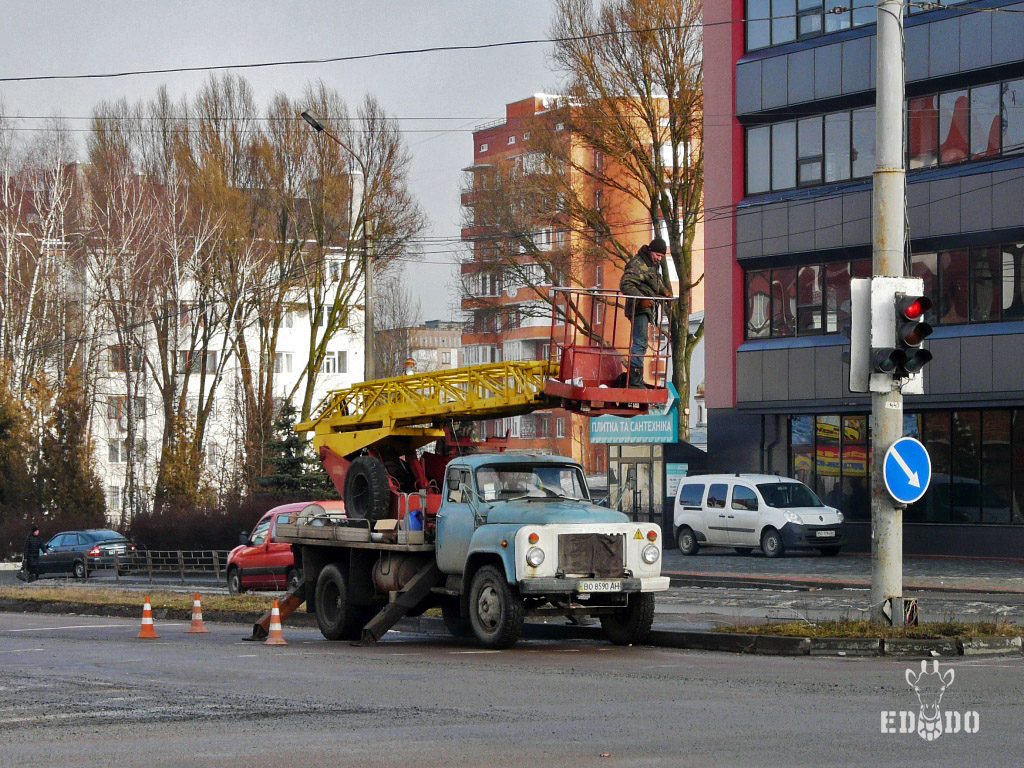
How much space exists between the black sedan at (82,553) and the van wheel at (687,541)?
16.3 metres

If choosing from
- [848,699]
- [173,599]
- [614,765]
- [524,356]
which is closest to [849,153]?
[173,599]

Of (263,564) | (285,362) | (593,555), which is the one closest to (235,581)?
(263,564)

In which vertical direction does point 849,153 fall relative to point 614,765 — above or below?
above

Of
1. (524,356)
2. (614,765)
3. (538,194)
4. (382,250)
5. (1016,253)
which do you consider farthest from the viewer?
(524,356)

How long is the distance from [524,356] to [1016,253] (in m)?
53.4

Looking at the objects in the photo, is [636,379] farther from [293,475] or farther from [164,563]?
[164,563]

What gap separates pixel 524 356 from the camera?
83938 mm

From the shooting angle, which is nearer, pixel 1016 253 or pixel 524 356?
pixel 1016 253

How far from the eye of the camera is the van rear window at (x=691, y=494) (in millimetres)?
35366

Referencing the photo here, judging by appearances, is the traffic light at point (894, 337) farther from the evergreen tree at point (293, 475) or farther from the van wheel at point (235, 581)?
the evergreen tree at point (293, 475)

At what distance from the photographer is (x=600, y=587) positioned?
48.6 feet

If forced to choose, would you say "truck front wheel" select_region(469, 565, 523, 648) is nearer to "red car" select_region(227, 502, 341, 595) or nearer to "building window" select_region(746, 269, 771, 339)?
"red car" select_region(227, 502, 341, 595)

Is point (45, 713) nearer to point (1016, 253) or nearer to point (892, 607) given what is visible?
point (892, 607)

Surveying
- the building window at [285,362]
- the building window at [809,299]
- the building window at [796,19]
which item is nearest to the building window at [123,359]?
the building window at [796,19]
